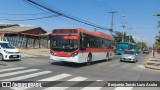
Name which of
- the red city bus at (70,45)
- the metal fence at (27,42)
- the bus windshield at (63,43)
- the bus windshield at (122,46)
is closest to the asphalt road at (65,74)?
the red city bus at (70,45)

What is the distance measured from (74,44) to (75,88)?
30.6ft

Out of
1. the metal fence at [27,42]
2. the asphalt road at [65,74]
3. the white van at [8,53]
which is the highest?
the metal fence at [27,42]

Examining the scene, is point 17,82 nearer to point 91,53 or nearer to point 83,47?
point 83,47

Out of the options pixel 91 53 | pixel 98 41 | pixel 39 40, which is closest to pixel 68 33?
pixel 91 53

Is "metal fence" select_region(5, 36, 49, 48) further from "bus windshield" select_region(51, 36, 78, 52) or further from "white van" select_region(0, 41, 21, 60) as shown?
"bus windshield" select_region(51, 36, 78, 52)

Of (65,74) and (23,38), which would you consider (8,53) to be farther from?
(23,38)

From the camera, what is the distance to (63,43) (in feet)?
65.8

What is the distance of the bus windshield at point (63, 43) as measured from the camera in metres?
19.7

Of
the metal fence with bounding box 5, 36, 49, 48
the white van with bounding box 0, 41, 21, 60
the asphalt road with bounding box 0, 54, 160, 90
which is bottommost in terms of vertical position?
the asphalt road with bounding box 0, 54, 160, 90

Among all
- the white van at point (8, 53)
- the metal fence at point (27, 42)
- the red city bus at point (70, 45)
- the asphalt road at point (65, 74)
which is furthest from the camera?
the metal fence at point (27, 42)

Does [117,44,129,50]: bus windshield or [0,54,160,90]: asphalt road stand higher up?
[117,44,129,50]: bus windshield

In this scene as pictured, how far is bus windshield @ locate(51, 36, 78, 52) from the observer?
19.7 m

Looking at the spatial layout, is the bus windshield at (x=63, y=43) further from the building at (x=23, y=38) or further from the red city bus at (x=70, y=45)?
the building at (x=23, y=38)

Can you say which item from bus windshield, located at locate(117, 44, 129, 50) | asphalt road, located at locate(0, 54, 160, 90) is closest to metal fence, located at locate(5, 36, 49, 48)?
bus windshield, located at locate(117, 44, 129, 50)
